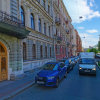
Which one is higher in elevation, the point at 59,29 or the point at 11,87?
the point at 59,29

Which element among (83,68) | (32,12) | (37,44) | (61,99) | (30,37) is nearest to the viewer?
(61,99)

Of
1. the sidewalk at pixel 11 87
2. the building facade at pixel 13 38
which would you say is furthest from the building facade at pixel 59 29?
the sidewalk at pixel 11 87

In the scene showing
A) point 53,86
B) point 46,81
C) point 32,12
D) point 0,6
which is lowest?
point 53,86

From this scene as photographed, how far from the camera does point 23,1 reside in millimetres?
11289

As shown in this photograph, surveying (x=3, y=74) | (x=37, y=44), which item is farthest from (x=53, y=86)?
(x=37, y=44)

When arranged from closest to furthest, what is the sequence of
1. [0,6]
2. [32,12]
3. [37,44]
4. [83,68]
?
1. [0,6]
2. [83,68]
3. [32,12]
4. [37,44]

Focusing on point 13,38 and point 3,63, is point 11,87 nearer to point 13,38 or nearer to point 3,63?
point 3,63

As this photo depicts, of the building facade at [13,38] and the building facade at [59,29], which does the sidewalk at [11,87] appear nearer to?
the building facade at [13,38]

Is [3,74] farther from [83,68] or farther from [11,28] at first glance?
[83,68]

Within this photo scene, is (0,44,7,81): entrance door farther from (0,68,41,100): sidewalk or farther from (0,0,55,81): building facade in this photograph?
(0,68,41,100): sidewalk

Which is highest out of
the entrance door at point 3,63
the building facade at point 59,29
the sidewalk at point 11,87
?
the building facade at point 59,29

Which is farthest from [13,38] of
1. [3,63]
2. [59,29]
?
[59,29]

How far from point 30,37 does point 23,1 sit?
4.00 m

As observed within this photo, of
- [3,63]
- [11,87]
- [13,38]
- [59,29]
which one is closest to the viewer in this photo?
[11,87]
